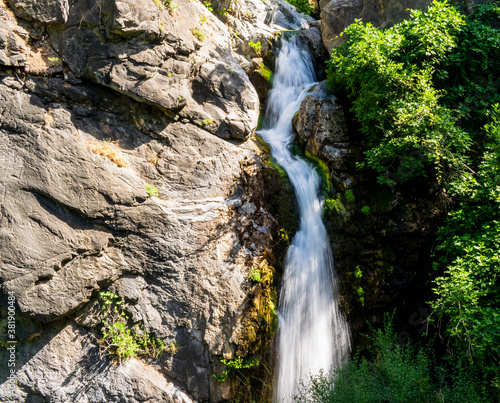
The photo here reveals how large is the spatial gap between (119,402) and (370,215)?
20.3 feet

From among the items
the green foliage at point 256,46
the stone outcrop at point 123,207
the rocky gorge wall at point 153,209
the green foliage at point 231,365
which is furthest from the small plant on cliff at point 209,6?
the green foliage at point 231,365

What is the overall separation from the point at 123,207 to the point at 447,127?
6738 millimetres

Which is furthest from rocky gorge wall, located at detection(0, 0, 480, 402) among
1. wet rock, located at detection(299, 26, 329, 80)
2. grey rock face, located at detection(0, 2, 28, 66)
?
wet rock, located at detection(299, 26, 329, 80)

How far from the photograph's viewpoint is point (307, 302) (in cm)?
689

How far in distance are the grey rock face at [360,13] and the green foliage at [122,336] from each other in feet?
31.1

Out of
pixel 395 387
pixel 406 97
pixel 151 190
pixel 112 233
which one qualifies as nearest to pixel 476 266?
pixel 395 387

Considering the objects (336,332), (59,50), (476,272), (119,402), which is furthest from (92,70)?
(476,272)

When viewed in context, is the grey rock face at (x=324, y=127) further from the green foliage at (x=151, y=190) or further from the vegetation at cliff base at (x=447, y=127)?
the green foliage at (x=151, y=190)

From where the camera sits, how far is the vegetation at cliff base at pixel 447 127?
5703 millimetres

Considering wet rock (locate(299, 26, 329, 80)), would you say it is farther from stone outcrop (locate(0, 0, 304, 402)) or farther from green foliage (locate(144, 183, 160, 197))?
green foliage (locate(144, 183, 160, 197))

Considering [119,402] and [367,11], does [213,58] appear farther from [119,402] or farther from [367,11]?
[119,402]

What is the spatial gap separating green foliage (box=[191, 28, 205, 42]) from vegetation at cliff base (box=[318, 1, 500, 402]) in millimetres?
3430

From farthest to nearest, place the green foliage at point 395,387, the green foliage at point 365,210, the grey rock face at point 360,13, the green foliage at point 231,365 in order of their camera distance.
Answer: the grey rock face at point 360,13, the green foliage at point 365,210, the green foliage at point 231,365, the green foliage at point 395,387

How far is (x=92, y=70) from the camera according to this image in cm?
669
